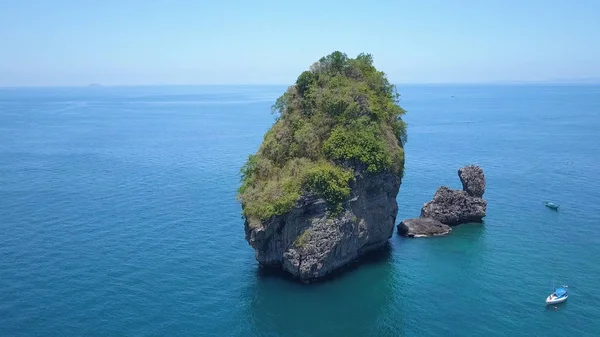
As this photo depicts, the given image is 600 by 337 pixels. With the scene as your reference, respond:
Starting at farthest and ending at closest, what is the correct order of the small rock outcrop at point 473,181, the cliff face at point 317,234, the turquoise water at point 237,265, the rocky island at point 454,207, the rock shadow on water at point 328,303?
the small rock outcrop at point 473,181 < the rocky island at point 454,207 < the cliff face at point 317,234 < the turquoise water at point 237,265 < the rock shadow on water at point 328,303

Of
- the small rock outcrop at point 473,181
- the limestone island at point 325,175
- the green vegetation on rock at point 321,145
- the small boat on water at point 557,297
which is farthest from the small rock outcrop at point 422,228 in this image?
the small boat on water at point 557,297

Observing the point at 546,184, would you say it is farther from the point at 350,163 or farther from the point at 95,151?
the point at 95,151

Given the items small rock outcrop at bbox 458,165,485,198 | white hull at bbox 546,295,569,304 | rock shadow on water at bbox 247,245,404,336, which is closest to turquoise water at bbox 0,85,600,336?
rock shadow on water at bbox 247,245,404,336

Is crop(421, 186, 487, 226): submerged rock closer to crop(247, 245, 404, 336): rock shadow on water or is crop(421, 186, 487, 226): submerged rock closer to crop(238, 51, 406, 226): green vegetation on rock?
crop(238, 51, 406, 226): green vegetation on rock

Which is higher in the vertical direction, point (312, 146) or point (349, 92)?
point (349, 92)

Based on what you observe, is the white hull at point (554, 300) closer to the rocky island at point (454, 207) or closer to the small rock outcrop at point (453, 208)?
the rocky island at point (454, 207)

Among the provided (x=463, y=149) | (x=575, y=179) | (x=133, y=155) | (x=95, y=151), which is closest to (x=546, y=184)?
(x=575, y=179)

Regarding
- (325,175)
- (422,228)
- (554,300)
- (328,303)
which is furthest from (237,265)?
(554,300)
